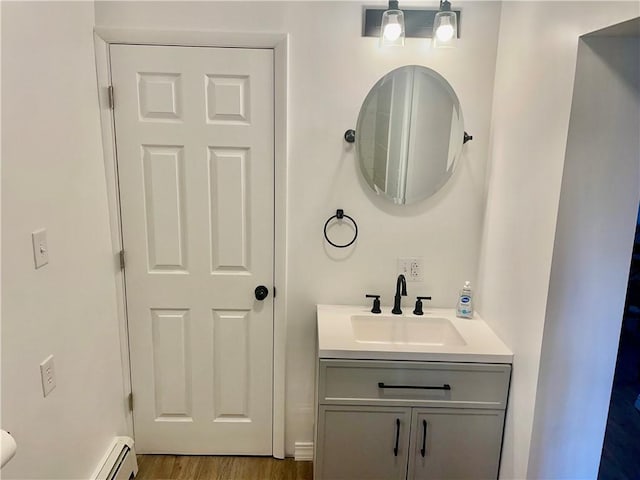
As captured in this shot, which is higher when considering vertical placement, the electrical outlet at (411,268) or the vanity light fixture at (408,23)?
the vanity light fixture at (408,23)

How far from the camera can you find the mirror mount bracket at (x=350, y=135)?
211 centimetres

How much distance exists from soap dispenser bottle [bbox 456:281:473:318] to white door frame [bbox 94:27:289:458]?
840 millimetres

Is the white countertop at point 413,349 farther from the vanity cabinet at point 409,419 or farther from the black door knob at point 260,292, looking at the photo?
the black door knob at point 260,292

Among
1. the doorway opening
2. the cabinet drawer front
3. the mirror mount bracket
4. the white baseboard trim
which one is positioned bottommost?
the white baseboard trim

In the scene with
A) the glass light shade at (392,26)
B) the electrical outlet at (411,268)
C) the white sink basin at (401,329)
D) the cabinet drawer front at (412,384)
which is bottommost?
the cabinet drawer front at (412,384)

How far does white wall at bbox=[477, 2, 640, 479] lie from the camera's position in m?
1.48

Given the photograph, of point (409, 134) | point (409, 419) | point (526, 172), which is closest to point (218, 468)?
point (409, 419)

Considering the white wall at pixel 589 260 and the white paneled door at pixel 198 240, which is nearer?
the white wall at pixel 589 260

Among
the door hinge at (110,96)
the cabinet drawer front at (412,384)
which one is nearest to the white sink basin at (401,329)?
the cabinet drawer front at (412,384)

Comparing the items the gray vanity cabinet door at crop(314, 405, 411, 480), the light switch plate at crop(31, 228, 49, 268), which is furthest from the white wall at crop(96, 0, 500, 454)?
the light switch plate at crop(31, 228, 49, 268)

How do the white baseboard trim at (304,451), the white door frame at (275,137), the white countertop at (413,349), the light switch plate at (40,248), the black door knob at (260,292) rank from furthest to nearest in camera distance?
the white baseboard trim at (304,451) → the black door knob at (260,292) → the white door frame at (275,137) → the white countertop at (413,349) → the light switch plate at (40,248)

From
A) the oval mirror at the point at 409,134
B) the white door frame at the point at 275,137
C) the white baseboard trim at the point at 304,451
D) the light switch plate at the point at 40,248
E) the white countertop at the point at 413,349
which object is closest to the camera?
the light switch plate at the point at 40,248

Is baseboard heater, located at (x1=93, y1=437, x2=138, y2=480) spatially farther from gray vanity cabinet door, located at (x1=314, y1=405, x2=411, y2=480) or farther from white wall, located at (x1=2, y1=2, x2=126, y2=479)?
gray vanity cabinet door, located at (x1=314, y1=405, x2=411, y2=480)

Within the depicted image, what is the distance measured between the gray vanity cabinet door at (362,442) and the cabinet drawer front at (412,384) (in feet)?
0.19
